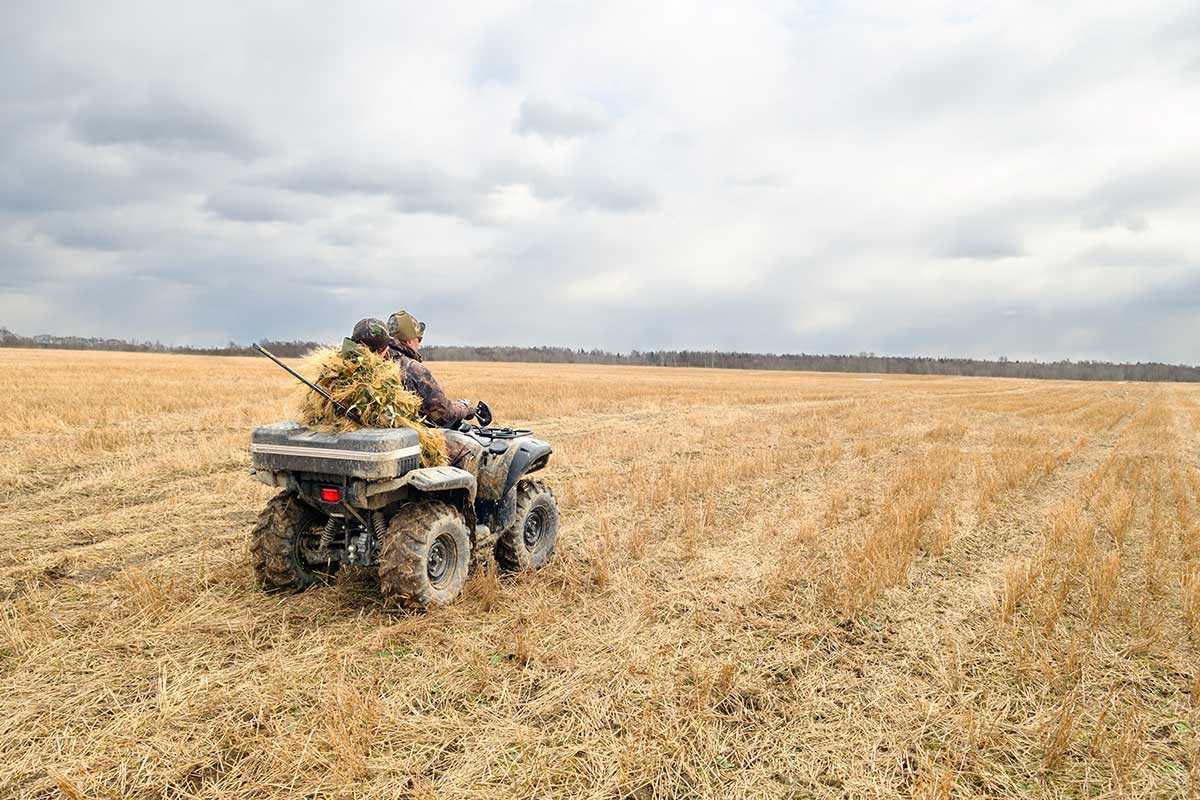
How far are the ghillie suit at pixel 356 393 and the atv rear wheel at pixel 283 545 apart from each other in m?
0.72

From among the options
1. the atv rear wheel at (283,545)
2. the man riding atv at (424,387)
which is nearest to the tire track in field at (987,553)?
the man riding atv at (424,387)

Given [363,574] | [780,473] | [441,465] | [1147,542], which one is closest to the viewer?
[441,465]

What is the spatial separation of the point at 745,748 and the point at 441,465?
2.73m

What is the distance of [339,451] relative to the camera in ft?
13.6

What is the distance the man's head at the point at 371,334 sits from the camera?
468 cm

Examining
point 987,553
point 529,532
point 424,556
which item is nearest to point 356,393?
point 424,556

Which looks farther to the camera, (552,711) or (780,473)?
(780,473)

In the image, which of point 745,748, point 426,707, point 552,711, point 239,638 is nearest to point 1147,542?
point 745,748

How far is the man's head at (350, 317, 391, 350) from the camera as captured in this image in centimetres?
468

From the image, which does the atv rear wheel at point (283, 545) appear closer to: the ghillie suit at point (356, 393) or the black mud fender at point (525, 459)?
the ghillie suit at point (356, 393)

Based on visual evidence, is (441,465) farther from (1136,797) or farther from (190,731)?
(1136,797)

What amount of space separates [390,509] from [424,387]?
3.08 feet

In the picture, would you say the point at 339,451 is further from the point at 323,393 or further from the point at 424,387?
the point at 424,387

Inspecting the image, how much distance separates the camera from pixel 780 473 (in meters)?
10.8
